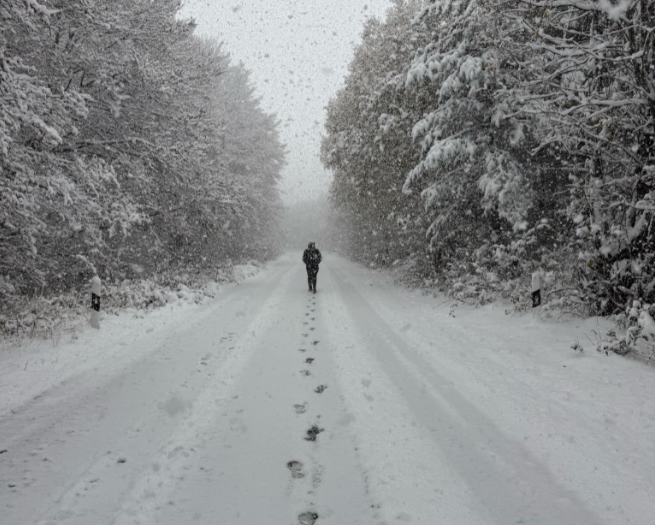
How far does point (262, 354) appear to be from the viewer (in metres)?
6.34

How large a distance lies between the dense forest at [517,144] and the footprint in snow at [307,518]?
192 inches

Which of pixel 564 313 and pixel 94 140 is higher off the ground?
pixel 94 140

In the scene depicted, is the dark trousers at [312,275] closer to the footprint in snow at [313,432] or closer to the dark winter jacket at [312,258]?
the dark winter jacket at [312,258]

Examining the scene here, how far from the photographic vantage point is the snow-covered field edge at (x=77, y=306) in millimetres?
6930

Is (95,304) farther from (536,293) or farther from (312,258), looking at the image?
(536,293)

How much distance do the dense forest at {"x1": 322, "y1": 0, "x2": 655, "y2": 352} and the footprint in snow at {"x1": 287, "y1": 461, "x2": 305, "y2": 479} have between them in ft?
15.5

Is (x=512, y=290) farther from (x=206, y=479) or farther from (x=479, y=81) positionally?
(x=206, y=479)

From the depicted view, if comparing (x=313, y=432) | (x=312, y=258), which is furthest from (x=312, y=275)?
(x=313, y=432)

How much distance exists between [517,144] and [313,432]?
29.1 ft

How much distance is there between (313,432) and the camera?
378 centimetres

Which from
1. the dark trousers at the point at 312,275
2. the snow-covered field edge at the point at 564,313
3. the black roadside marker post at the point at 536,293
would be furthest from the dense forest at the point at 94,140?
the black roadside marker post at the point at 536,293

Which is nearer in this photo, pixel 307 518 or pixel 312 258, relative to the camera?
pixel 307 518

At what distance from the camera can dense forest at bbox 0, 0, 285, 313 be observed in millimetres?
6352

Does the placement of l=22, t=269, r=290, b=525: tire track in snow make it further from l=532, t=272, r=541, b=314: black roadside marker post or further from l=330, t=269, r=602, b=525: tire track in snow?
l=532, t=272, r=541, b=314: black roadside marker post
